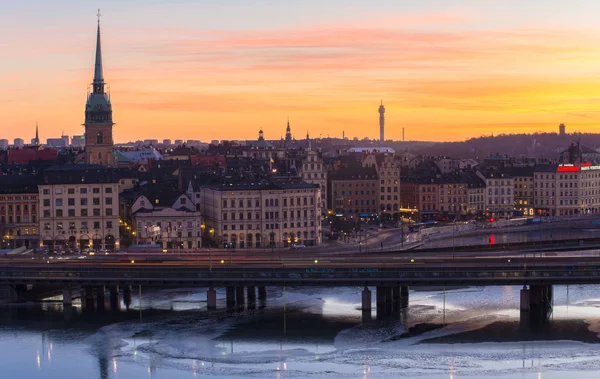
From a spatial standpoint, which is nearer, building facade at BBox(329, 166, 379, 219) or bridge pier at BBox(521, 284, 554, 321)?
bridge pier at BBox(521, 284, 554, 321)

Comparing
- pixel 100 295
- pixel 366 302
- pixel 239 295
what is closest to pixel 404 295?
pixel 366 302

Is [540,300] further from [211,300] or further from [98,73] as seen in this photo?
[98,73]

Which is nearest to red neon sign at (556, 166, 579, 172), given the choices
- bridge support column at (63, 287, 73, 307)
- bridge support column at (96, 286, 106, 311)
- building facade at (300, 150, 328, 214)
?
building facade at (300, 150, 328, 214)

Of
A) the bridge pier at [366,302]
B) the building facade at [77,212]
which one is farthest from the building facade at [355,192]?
the bridge pier at [366,302]

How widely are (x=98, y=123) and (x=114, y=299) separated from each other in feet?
151

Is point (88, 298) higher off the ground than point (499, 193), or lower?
lower

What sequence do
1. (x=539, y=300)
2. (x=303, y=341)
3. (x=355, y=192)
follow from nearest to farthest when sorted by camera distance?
(x=303, y=341), (x=539, y=300), (x=355, y=192)

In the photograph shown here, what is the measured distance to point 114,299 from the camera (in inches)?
2170

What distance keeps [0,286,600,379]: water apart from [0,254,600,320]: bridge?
0.88 metres

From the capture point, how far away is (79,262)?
59.2m

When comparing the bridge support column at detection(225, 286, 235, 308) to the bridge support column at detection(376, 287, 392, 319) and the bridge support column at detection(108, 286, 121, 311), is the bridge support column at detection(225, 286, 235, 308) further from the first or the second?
the bridge support column at detection(376, 287, 392, 319)

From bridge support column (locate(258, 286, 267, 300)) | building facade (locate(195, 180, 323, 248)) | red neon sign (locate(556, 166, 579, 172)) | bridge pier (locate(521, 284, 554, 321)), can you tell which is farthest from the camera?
red neon sign (locate(556, 166, 579, 172))

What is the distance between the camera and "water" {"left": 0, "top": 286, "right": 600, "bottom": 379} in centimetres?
4172

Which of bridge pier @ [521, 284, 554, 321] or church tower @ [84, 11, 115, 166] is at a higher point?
church tower @ [84, 11, 115, 166]
